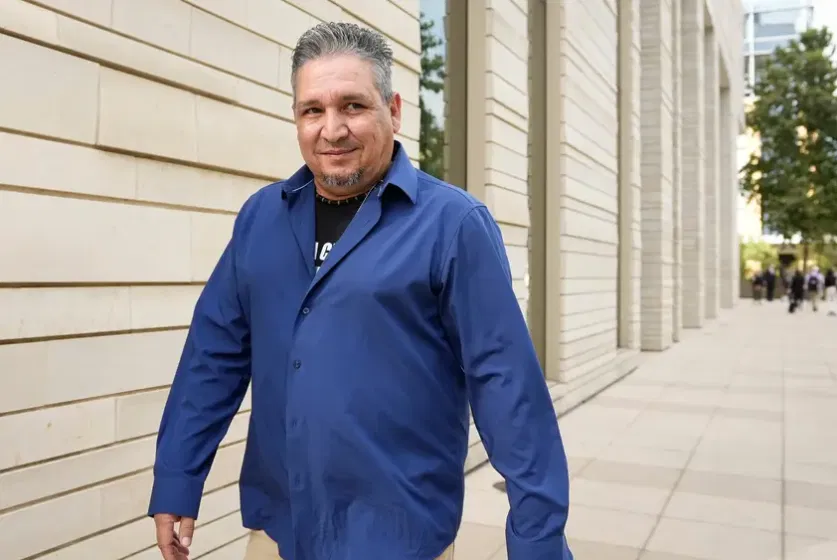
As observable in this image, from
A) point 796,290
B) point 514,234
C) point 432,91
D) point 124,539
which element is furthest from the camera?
point 796,290

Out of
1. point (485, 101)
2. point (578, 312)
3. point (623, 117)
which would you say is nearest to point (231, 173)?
point (485, 101)

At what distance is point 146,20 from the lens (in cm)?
320

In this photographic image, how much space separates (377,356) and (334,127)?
485 millimetres

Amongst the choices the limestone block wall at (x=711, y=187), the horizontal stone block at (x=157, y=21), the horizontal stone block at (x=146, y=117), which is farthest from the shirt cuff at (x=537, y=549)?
the limestone block wall at (x=711, y=187)

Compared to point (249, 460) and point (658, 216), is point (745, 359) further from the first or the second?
point (249, 460)

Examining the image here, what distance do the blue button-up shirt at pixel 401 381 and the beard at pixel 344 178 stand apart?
0.22 feet

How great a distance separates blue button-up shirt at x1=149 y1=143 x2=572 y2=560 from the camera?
154 cm

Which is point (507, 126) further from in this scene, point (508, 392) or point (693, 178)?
point (693, 178)

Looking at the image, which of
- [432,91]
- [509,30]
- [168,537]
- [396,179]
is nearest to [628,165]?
[509,30]

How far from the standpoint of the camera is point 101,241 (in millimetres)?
3018

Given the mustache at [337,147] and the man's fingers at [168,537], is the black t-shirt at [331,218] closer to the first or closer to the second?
the mustache at [337,147]

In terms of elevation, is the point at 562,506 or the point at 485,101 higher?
the point at 485,101

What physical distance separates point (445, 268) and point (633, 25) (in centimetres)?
1253

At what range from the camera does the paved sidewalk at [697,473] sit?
445cm
